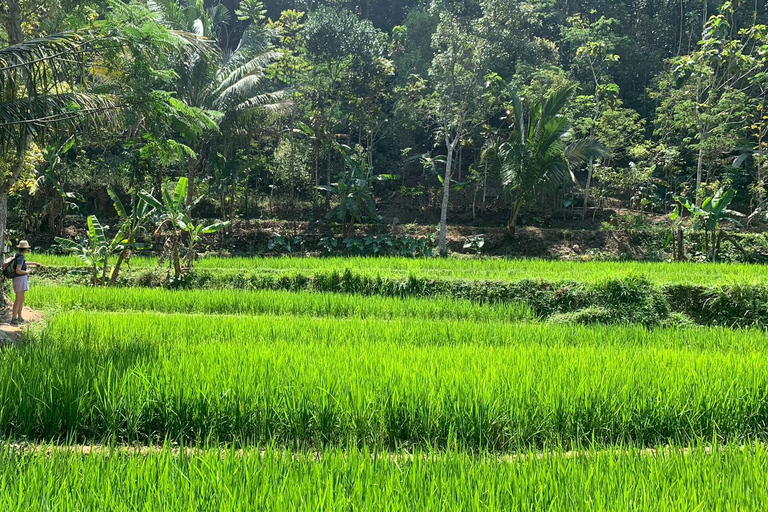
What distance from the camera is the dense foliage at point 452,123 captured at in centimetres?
1290

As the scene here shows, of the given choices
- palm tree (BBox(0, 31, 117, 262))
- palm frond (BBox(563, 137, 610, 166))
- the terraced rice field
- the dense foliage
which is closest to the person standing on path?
the terraced rice field

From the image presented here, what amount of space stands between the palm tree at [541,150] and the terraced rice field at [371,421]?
808cm

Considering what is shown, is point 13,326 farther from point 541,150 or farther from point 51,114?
point 541,150

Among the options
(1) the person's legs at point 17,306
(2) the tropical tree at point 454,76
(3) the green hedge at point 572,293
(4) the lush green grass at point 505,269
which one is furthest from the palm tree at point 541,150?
(1) the person's legs at point 17,306

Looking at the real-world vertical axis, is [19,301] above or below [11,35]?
below

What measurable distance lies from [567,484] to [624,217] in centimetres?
1404

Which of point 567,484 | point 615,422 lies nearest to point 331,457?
point 567,484

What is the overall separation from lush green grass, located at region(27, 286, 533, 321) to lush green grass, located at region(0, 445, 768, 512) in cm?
448

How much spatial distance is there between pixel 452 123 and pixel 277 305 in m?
9.05

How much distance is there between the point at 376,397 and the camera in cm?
297

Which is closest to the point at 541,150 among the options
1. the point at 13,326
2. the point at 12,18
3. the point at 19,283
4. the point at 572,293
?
the point at 572,293

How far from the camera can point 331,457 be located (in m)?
2.33

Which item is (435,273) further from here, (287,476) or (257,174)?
(257,174)

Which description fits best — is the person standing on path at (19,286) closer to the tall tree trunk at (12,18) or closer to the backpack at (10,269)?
the backpack at (10,269)
